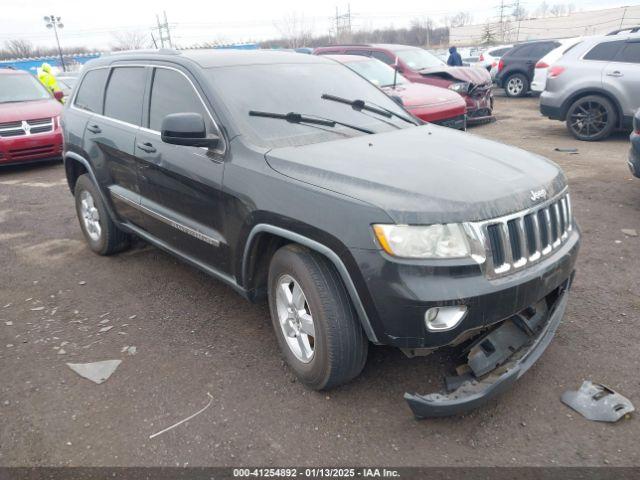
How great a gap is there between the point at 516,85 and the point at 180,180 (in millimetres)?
Result: 15049

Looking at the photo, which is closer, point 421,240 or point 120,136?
point 421,240

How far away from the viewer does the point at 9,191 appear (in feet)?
26.1

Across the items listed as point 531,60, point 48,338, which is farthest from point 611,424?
point 531,60

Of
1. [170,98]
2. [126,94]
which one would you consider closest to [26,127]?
[126,94]

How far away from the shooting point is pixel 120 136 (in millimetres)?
4133

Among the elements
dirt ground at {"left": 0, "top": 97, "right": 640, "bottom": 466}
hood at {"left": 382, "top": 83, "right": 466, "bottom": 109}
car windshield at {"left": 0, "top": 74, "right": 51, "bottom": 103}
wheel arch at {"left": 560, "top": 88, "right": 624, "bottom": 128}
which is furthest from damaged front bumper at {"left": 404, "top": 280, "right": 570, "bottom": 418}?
car windshield at {"left": 0, "top": 74, "right": 51, "bottom": 103}

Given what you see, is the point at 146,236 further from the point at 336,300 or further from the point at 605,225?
the point at 605,225

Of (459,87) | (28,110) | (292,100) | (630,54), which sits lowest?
(459,87)

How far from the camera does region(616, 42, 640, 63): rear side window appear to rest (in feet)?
27.9

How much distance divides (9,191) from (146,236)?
5.12 metres

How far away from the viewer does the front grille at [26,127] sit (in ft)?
28.5

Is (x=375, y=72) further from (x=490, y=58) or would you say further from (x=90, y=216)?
(x=490, y=58)

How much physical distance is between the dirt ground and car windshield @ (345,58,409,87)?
17.1 feet

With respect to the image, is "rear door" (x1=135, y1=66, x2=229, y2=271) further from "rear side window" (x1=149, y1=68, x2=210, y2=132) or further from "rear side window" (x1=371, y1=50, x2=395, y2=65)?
"rear side window" (x1=371, y1=50, x2=395, y2=65)
